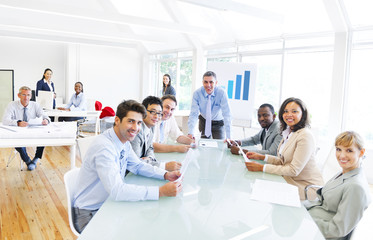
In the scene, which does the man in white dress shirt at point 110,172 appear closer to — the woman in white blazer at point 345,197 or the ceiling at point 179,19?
the woman in white blazer at point 345,197

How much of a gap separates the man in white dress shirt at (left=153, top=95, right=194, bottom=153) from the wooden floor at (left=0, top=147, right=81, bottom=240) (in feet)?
3.55

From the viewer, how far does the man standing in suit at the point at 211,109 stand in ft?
11.8

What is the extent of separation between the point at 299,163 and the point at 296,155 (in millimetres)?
60

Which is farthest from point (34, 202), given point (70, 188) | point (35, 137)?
point (70, 188)

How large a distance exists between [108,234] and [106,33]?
659 cm

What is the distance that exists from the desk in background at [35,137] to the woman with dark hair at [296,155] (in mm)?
2234

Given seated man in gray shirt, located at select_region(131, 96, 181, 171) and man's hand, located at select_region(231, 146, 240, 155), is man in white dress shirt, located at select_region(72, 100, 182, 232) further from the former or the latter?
man's hand, located at select_region(231, 146, 240, 155)

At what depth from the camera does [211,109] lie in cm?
385

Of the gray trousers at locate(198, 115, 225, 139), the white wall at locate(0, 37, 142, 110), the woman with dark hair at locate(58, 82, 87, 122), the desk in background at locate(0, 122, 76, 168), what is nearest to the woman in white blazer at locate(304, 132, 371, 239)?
the gray trousers at locate(198, 115, 225, 139)

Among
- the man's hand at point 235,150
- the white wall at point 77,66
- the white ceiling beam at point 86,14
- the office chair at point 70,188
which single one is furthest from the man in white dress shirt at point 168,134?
the white wall at point 77,66

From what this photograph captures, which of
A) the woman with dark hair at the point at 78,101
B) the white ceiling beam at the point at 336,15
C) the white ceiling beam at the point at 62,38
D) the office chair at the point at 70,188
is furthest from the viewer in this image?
the white ceiling beam at the point at 62,38

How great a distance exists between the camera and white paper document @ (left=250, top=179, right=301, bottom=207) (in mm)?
1472

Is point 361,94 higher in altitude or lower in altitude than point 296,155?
higher

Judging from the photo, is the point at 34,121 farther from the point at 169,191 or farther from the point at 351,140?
the point at 351,140
